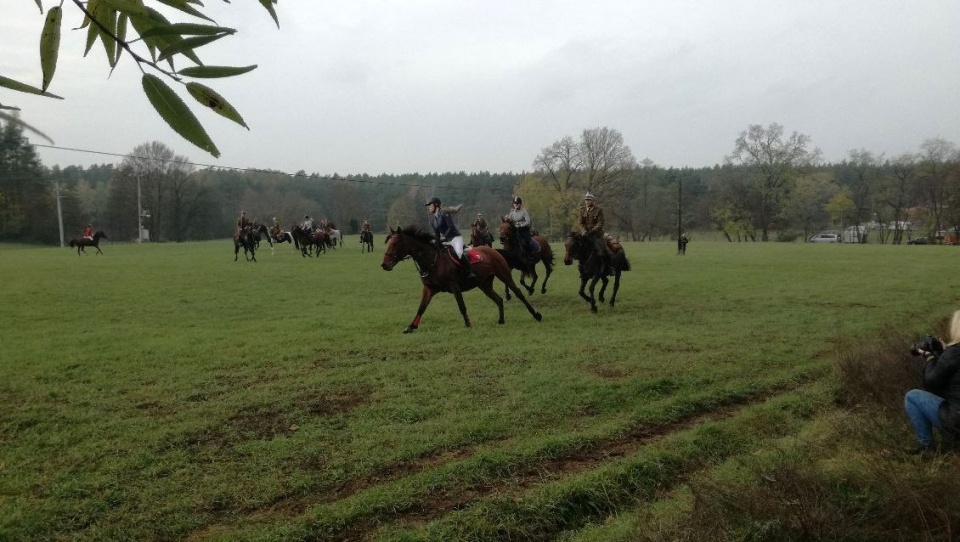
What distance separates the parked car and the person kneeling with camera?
256ft

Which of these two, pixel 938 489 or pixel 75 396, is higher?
pixel 938 489

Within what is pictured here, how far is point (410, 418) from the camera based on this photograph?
585cm

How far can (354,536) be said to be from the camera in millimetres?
3736

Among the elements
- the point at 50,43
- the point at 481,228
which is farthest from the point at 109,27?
the point at 481,228

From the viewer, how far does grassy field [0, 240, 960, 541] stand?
3953 mm

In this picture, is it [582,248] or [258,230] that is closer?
[582,248]

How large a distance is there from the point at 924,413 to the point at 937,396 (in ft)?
0.52

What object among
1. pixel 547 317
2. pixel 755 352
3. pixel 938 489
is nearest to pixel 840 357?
pixel 755 352

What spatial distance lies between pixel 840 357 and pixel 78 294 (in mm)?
17224

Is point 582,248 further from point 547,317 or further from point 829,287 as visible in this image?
point 829,287

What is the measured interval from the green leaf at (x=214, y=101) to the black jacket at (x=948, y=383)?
16.8 ft

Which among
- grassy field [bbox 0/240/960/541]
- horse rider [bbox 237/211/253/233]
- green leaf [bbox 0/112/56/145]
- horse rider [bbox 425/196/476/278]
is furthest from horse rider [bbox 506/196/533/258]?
horse rider [bbox 237/211/253/233]

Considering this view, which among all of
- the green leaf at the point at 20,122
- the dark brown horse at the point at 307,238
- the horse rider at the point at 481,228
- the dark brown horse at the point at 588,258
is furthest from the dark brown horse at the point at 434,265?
the dark brown horse at the point at 307,238

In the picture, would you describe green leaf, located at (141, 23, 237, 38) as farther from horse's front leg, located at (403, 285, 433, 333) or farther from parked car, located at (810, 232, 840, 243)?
parked car, located at (810, 232, 840, 243)
